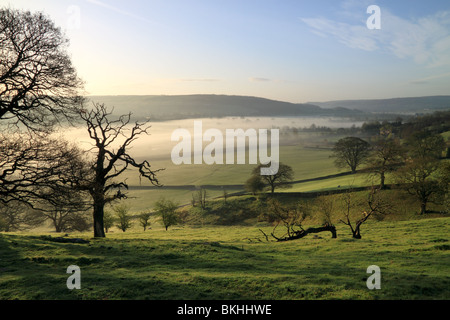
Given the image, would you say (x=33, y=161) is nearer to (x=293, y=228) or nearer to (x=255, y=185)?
(x=293, y=228)

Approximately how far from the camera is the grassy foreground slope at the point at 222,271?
10680 mm

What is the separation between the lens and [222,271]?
14.1m

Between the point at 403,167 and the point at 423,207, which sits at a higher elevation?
the point at 403,167

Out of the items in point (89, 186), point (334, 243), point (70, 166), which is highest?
point (70, 166)

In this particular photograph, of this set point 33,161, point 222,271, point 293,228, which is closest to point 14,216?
point 33,161

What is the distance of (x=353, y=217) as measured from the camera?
1853 inches

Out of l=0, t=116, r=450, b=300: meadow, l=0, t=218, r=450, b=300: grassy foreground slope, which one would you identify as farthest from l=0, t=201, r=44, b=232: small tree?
l=0, t=116, r=450, b=300: meadow

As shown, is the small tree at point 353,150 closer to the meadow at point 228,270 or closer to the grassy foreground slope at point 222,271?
the meadow at point 228,270

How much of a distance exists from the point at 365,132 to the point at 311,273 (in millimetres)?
183409

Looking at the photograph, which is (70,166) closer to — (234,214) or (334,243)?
(334,243)

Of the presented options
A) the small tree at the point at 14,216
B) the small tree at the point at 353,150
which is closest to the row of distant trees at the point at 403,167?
the small tree at the point at 353,150

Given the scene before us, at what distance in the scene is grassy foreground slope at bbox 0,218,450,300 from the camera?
35.0 ft

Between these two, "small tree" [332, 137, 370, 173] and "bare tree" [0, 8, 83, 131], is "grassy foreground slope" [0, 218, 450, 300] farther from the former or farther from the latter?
"small tree" [332, 137, 370, 173]
